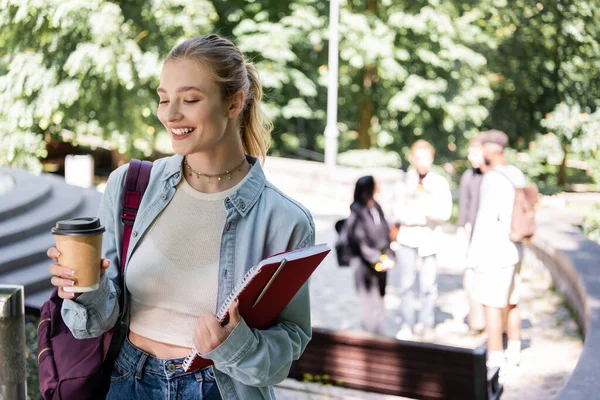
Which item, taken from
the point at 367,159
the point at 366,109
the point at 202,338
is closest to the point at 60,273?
the point at 202,338

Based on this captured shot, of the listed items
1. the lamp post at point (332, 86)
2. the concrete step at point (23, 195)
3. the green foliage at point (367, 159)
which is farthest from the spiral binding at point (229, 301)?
the green foliage at point (367, 159)

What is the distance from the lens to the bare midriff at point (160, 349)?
208cm

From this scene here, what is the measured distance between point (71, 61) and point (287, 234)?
18.3 metres

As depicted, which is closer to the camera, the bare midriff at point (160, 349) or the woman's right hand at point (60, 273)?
the woman's right hand at point (60, 273)

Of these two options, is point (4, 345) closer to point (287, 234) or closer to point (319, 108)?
point (287, 234)

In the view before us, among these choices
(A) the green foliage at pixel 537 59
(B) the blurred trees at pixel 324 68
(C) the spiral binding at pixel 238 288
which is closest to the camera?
(C) the spiral binding at pixel 238 288

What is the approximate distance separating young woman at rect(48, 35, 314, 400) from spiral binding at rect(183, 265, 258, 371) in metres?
0.07

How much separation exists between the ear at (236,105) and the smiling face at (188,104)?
6cm

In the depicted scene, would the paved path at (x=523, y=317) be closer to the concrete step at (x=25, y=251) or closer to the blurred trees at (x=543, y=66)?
the concrete step at (x=25, y=251)

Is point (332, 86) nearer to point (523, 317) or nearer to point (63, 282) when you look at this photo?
point (523, 317)

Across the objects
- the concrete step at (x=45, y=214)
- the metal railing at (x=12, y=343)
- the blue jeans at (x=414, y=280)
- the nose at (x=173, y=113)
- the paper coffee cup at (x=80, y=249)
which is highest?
the nose at (x=173, y=113)

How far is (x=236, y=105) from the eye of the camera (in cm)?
213

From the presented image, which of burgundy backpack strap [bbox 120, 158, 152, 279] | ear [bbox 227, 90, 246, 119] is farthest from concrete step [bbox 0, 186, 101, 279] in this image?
ear [bbox 227, 90, 246, 119]

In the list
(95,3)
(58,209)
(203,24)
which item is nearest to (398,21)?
(203,24)
